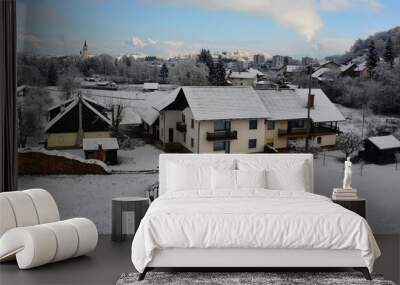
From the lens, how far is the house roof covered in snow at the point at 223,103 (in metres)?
7.57

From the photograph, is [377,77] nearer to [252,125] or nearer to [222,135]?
[252,125]

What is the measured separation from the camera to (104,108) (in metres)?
7.64

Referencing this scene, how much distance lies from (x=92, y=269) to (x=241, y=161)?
7.15 feet

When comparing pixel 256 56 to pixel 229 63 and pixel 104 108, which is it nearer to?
pixel 229 63

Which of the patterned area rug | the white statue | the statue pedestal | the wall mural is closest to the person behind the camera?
the patterned area rug

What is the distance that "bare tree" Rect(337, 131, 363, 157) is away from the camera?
764 cm

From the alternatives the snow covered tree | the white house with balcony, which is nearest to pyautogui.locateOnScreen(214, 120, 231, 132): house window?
the white house with balcony

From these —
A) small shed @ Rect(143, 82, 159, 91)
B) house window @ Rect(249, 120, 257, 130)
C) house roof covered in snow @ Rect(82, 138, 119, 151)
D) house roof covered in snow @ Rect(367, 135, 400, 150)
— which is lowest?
house roof covered in snow @ Rect(82, 138, 119, 151)

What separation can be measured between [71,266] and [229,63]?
10.3 ft

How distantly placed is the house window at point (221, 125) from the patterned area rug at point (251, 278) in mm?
2509

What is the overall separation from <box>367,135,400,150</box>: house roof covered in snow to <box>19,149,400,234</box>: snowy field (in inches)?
8.9

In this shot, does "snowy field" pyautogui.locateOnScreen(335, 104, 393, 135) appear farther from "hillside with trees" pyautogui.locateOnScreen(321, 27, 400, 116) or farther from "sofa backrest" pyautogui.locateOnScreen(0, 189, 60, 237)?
"sofa backrest" pyautogui.locateOnScreen(0, 189, 60, 237)

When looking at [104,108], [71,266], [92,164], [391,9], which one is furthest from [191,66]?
[71,266]

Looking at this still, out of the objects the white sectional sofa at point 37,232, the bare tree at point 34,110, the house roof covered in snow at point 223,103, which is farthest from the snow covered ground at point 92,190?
the white sectional sofa at point 37,232
